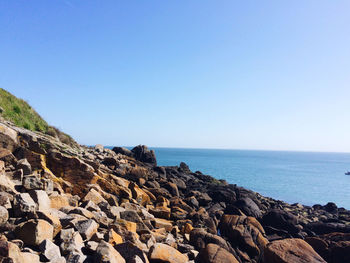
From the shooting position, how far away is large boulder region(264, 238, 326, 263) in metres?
9.07

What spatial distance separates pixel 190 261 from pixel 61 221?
4.11 meters

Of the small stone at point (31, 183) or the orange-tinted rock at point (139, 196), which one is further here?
the orange-tinted rock at point (139, 196)

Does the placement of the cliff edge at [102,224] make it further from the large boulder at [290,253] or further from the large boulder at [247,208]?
the large boulder at [247,208]

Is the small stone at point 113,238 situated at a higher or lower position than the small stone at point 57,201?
lower

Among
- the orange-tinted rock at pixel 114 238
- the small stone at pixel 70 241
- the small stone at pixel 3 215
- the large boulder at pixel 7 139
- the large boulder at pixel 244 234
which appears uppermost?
the large boulder at pixel 7 139

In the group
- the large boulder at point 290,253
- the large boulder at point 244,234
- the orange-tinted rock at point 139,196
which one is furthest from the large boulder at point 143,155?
the large boulder at point 290,253

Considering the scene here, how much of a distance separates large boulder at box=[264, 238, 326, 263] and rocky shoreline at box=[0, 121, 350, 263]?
0.11 feet

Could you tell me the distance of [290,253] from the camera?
365 inches

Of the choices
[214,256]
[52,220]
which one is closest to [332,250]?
[214,256]

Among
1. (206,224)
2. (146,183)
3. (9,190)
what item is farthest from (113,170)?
(9,190)

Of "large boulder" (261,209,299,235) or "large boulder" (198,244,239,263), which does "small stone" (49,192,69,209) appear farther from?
"large boulder" (261,209,299,235)

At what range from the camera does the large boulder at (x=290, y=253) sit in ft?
29.8

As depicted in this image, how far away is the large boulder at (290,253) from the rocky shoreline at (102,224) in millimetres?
34

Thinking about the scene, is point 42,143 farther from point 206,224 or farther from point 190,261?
point 206,224
